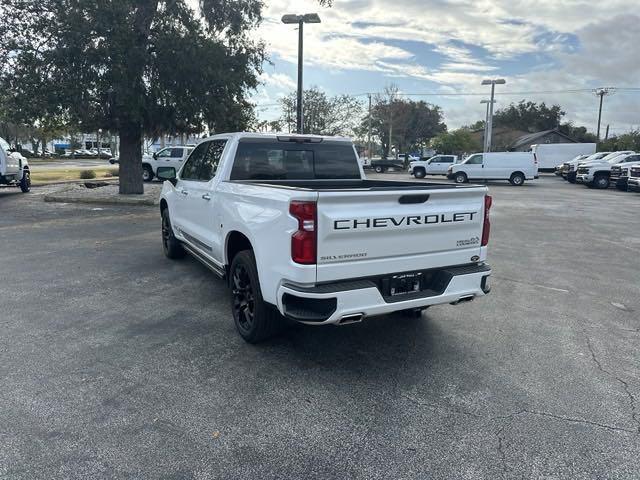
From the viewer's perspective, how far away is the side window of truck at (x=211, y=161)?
5492 millimetres

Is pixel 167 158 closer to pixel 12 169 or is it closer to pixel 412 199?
pixel 12 169

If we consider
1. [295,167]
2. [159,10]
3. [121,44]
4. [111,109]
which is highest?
[159,10]

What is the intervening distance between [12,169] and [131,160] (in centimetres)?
438

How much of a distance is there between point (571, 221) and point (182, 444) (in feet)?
43.1

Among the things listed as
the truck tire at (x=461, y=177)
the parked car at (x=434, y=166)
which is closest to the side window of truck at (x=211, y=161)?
the truck tire at (x=461, y=177)

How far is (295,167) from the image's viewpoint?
18.1 feet

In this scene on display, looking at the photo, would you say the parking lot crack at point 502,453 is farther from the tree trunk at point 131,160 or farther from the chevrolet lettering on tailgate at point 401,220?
the tree trunk at point 131,160

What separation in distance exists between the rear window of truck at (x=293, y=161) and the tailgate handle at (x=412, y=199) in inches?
80.2

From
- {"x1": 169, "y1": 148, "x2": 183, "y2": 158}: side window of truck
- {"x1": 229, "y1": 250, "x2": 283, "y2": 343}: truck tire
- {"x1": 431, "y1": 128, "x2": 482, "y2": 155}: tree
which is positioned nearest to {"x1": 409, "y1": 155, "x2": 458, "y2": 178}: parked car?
{"x1": 169, "y1": 148, "x2": 183, "y2": 158}: side window of truck

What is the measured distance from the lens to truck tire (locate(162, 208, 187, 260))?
7312 mm

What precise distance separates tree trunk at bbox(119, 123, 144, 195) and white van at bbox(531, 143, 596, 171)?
39.5 meters

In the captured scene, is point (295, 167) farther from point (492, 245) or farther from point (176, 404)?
point (492, 245)

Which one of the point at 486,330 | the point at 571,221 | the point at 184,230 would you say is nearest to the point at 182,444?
the point at 486,330

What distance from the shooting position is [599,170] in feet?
86.7
